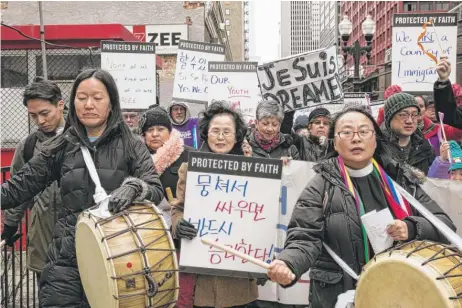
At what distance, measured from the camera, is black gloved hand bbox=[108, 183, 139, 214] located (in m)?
2.56

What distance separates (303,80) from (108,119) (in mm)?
3269

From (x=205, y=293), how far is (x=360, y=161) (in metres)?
1.35

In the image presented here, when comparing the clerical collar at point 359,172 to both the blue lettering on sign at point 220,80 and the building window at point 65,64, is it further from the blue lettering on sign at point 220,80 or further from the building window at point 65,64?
the building window at point 65,64

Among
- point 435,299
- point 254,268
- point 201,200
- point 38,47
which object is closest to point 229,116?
point 201,200

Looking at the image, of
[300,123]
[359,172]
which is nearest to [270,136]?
[359,172]

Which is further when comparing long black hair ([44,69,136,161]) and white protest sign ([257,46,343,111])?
white protest sign ([257,46,343,111])

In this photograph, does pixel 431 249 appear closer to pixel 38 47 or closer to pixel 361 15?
pixel 38 47

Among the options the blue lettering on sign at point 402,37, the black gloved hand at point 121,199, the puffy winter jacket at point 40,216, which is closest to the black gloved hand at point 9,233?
the puffy winter jacket at point 40,216

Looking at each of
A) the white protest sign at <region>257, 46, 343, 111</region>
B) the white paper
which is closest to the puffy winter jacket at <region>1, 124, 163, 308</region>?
the white paper

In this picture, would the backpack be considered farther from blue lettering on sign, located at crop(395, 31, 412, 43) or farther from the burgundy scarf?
blue lettering on sign, located at crop(395, 31, 412, 43)

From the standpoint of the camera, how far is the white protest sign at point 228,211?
10.5 ft

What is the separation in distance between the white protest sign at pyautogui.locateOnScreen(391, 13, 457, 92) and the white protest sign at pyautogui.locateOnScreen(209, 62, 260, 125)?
2.26 meters

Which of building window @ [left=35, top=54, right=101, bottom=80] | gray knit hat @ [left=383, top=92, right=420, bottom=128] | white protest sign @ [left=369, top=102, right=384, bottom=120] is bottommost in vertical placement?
gray knit hat @ [left=383, top=92, right=420, bottom=128]

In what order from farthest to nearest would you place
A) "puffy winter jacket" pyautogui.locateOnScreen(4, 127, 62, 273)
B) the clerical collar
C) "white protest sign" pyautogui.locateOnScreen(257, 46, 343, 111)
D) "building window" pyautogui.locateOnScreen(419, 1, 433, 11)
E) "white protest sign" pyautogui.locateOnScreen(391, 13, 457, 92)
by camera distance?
1. "building window" pyautogui.locateOnScreen(419, 1, 433, 11)
2. "white protest sign" pyautogui.locateOnScreen(391, 13, 457, 92)
3. "white protest sign" pyautogui.locateOnScreen(257, 46, 343, 111)
4. "puffy winter jacket" pyautogui.locateOnScreen(4, 127, 62, 273)
5. the clerical collar
